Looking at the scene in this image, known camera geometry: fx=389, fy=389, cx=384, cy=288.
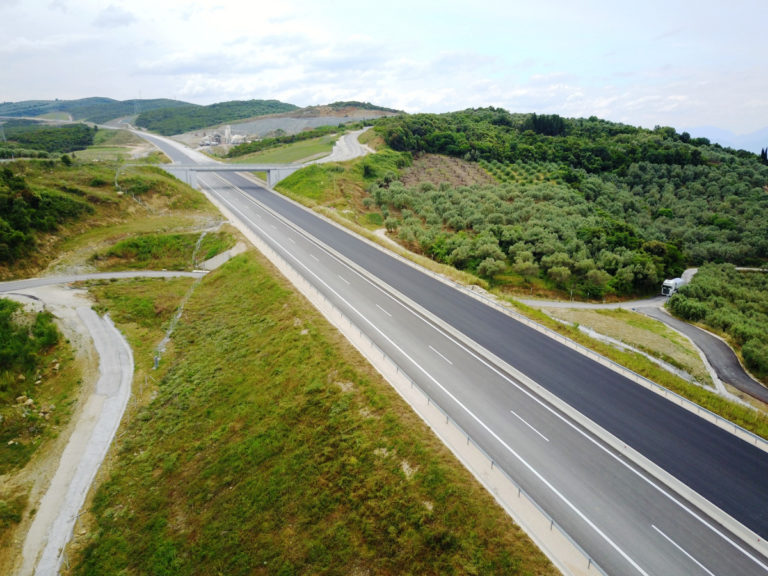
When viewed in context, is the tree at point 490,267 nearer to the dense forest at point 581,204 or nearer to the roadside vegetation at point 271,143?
the dense forest at point 581,204

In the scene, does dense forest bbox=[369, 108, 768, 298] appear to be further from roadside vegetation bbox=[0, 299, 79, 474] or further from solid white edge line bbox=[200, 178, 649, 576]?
roadside vegetation bbox=[0, 299, 79, 474]

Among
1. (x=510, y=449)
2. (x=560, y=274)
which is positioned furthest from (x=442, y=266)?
(x=510, y=449)

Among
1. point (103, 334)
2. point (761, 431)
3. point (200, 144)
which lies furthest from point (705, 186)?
point (200, 144)

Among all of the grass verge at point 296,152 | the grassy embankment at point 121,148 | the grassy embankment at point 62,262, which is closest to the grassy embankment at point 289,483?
the grassy embankment at point 62,262

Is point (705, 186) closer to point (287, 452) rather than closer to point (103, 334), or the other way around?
point (287, 452)

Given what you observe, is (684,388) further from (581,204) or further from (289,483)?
(581,204)
